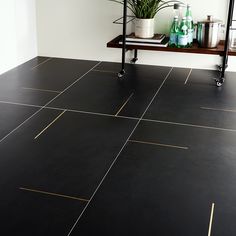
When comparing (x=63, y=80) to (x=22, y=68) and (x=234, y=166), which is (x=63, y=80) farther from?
(x=234, y=166)

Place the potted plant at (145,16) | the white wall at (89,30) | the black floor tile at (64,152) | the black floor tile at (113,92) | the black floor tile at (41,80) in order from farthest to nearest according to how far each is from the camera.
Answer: the white wall at (89,30)
the potted plant at (145,16)
the black floor tile at (41,80)
the black floor tile at (113,92)
the black floor tile at (64,152)

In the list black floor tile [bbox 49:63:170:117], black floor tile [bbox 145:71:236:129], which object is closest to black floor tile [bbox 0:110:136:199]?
black floor tile [bbox 49:63:170:117]

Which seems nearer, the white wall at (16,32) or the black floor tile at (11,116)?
the black floor tile at (11,116)

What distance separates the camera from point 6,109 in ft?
Answer: 8.38

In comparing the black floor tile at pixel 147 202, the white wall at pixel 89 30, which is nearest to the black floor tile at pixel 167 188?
the black floor tile at pixel 147 202

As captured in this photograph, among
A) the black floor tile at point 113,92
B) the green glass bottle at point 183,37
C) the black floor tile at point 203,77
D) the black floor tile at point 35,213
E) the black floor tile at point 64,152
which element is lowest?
the black floor tile at point 35,213

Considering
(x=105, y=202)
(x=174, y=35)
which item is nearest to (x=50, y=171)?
(x=105, y=202)

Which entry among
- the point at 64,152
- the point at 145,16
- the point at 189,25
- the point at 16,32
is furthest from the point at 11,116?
the point at 189,25

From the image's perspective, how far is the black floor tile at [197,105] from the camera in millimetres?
2445

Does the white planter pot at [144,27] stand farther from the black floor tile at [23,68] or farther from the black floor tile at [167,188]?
the black floor tile at [167,188]

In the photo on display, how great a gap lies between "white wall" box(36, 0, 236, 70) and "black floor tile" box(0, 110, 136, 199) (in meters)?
1.22

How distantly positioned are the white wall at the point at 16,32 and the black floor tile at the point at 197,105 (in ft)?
4.12

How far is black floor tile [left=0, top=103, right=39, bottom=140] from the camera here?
2287 mm

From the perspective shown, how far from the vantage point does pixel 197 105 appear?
267cm
